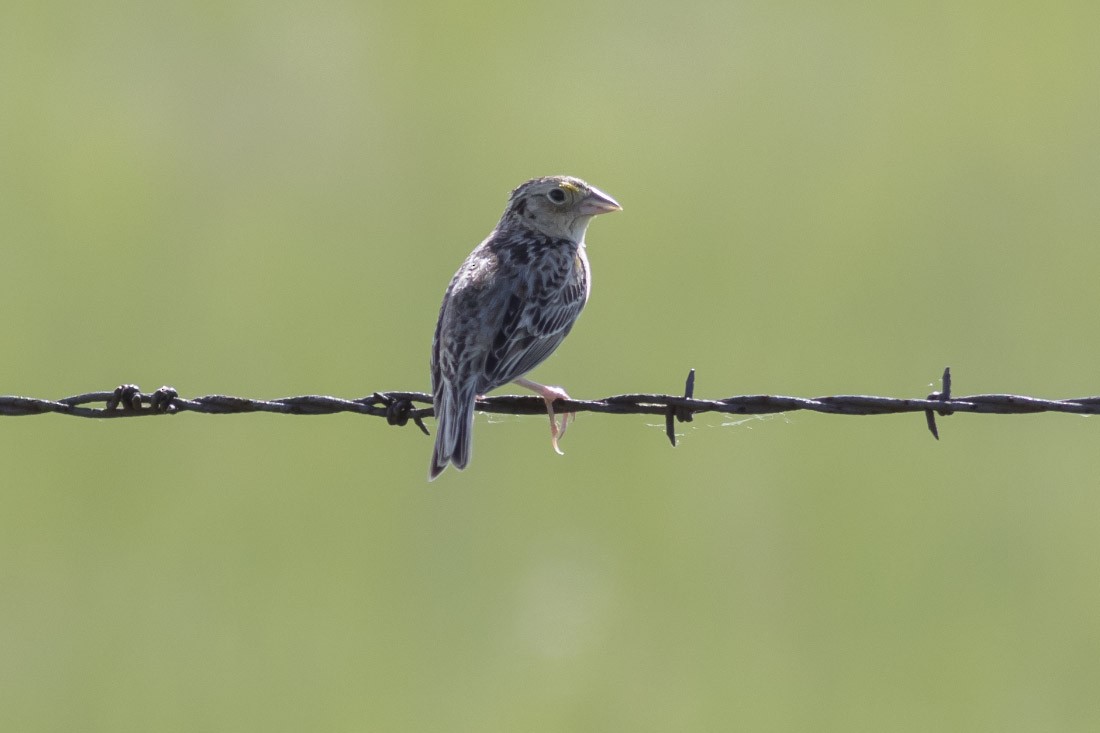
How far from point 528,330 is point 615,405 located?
5.54 feet

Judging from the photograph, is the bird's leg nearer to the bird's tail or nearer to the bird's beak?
the bird's tail

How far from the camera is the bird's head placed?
894 cm

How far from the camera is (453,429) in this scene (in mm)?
6984

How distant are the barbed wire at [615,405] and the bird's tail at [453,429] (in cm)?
22

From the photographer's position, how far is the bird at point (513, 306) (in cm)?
713

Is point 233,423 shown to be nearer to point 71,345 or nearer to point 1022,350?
point 71,345

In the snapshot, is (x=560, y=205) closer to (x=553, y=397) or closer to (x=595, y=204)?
(x=595, y=204)

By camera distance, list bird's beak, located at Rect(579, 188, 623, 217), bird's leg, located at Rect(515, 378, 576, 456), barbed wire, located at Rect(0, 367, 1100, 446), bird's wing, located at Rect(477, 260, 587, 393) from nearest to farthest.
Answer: barbed wire, located at Rect(0, 367, 1100, 446)
bird's leg, located at Rect(515, 378, 576, 456)
bird's wing, located at Rect(477, 260, 587, 393)
bird's beak, located at Rect(579, 188, 623, 217)

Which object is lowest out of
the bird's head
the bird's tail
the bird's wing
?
the bird's tail

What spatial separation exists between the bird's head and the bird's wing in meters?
0.73

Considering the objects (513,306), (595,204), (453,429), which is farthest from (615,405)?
(595,204)

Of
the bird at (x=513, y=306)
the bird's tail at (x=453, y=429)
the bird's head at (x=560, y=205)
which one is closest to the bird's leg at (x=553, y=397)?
the bird at (x=513, y=306)

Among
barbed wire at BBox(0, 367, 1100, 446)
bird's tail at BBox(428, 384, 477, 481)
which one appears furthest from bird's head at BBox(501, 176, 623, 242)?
barbed wire at BBox(0, 367, 1100, 446)

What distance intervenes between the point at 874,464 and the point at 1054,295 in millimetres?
3179
